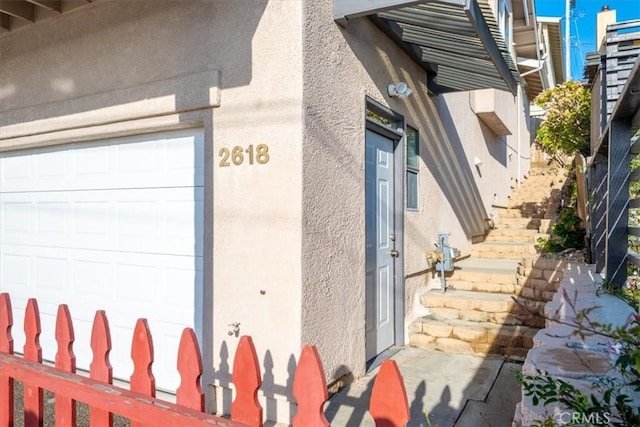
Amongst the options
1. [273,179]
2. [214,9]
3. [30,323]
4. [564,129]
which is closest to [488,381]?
[273,179]

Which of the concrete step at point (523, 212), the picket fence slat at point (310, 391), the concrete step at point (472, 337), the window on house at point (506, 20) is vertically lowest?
the concrete step at point (472, 337)

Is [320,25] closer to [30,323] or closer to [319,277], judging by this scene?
[319,277]

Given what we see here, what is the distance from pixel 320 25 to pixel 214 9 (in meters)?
0.87

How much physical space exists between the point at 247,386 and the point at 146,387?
0.56m

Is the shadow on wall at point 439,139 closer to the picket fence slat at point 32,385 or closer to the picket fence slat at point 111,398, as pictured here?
the picket fence slat at point 32,385

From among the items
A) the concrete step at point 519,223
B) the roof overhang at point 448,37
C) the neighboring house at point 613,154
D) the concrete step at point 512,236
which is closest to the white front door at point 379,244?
the roof overhang at point 448,37

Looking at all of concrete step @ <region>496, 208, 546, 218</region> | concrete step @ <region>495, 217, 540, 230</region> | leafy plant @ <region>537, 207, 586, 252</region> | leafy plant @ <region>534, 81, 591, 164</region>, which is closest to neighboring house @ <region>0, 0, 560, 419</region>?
leafy plant @ <region>537, 207, 586, 252</region>

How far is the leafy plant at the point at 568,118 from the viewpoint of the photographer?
8883mm

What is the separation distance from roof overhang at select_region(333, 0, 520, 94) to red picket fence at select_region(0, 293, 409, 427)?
301 cm

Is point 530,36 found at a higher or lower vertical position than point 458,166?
higher

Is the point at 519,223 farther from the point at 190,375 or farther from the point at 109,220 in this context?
the point at 190,375

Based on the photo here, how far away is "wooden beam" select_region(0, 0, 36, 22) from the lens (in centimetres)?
464

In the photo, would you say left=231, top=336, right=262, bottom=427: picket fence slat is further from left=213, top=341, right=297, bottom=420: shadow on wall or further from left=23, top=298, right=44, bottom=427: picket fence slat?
left=213, top=341, right=297, bottom=420: shadow on wall

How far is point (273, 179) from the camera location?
3.59m
